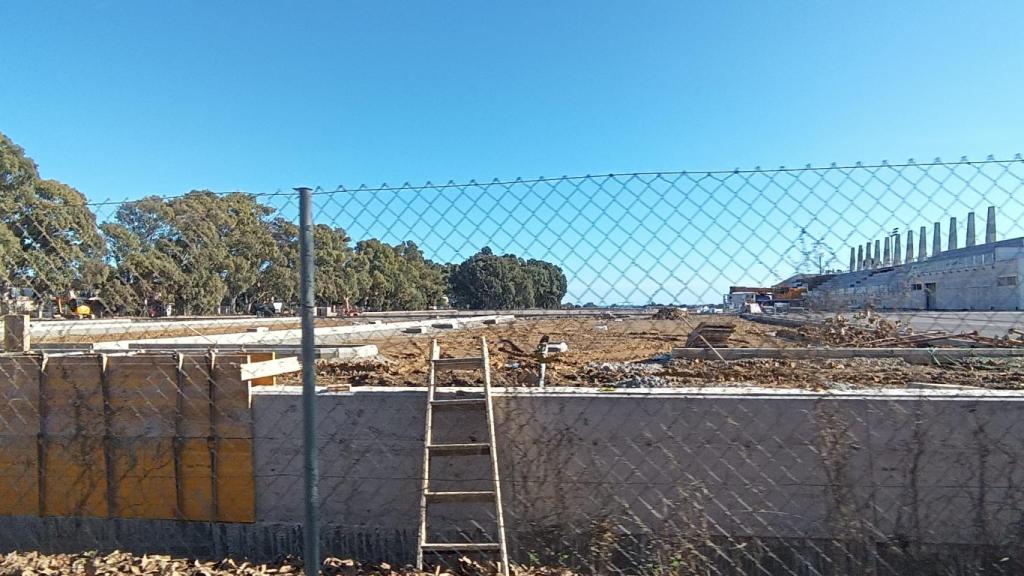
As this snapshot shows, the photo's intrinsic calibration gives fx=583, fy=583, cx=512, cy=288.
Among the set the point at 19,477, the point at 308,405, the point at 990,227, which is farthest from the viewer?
the point at 19,477

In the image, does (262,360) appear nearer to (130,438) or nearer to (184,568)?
(130,438)

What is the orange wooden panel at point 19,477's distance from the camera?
12.6 ft

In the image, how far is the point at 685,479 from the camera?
337 cm

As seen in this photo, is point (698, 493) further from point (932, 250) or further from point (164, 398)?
point (164, 398)

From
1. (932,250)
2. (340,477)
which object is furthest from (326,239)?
(932,250)

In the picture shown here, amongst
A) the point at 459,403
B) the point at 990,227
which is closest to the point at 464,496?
the point at 459,403

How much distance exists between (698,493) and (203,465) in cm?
308

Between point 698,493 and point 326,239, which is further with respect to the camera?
point 698,493

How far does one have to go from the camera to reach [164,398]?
3.78m

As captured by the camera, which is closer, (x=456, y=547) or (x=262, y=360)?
(x=456, y=547)

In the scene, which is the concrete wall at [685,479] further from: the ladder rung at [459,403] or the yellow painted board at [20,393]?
the yellow painted board at [20,393]

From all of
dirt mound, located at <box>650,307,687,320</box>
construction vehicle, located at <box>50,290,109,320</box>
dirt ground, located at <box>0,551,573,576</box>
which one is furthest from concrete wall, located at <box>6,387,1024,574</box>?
construction vehicle, located at <box>50,290,109,320</box>

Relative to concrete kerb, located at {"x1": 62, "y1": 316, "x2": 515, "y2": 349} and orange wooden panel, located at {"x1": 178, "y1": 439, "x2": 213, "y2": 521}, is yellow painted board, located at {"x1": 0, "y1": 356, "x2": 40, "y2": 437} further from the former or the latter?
concrete kerb, located at {"x1": 62, "y1": 316, "x2": 515, "y2": 349}

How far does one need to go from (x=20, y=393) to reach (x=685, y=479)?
4.32m
